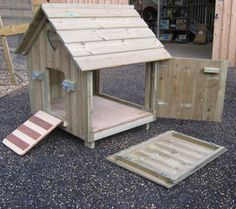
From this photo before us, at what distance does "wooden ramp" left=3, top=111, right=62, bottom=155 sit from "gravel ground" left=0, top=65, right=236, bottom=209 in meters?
0.09

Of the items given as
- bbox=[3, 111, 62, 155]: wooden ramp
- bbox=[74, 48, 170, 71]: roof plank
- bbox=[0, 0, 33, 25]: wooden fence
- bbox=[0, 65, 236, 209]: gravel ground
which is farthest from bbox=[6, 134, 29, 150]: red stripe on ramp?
bbox=[0, 0, 33, 25]: wooden fence

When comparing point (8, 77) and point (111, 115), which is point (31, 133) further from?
A: point (8, 77)

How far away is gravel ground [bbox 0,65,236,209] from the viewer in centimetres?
281

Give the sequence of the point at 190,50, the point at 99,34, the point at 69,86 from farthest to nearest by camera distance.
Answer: the point at 190,50 < the point at 99,34 < the point at 69,86

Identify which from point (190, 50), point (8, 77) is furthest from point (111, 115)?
point (190, 50)

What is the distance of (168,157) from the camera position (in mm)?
3561

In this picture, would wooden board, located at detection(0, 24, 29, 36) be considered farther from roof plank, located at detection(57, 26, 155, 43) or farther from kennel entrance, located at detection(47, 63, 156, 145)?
roof plank, located at detection(57, 26, 155, 43)

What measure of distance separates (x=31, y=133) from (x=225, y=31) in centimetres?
581

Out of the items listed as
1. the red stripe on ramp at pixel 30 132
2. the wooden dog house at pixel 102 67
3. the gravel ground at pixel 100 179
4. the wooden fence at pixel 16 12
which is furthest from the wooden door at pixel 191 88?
the wooden fence at pixel 16 12

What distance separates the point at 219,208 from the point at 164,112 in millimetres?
2104

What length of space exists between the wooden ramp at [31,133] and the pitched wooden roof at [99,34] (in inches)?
36.1

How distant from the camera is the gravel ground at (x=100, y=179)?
2.81 m

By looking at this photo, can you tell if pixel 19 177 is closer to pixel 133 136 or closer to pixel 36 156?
pixel 36 156

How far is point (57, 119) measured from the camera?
3.98 meters
